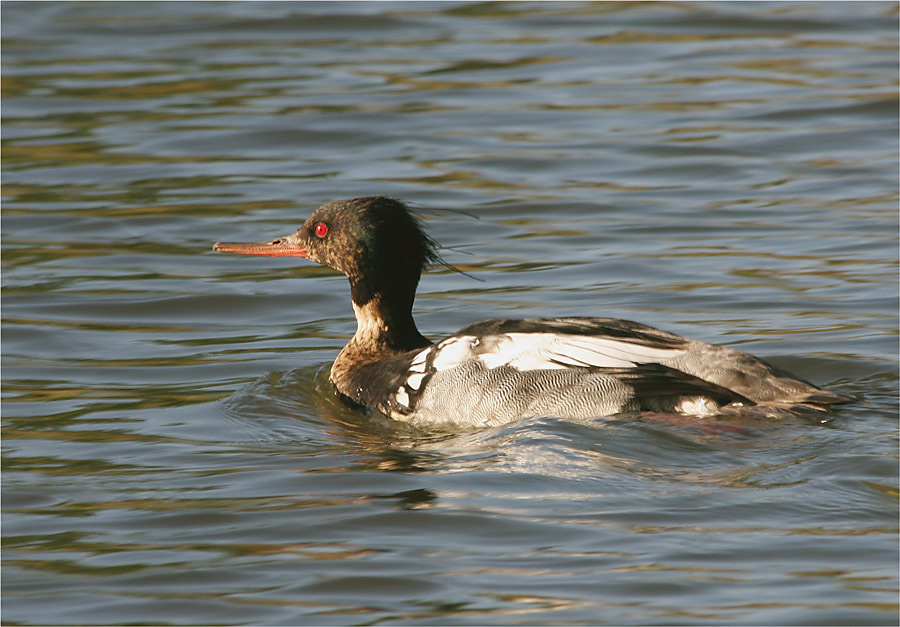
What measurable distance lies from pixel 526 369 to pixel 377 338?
1.41m

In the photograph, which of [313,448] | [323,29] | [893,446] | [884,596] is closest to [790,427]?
[893,446]

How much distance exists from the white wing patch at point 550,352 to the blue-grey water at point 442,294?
0.35m

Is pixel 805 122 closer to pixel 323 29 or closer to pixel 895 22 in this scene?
pixel 895 22

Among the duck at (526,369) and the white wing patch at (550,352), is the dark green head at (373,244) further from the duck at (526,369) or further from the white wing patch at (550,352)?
the white wing patch at (550,352)

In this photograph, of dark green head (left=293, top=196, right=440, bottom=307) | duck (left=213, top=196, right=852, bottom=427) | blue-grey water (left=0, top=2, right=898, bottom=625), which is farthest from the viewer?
dark green head (left=293, top=196, right=440, bottom=307)

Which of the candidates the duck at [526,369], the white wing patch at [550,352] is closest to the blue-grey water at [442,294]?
the duck at [526,369]

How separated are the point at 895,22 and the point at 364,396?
12069 millimetres

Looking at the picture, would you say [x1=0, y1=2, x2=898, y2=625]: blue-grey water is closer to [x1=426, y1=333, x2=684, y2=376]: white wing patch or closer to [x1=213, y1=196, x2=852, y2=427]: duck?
[x1=213, y1=196, x2=852, y2=427]: duck

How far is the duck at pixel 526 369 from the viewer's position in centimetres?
694

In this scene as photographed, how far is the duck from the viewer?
6.94 metres

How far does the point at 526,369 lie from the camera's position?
7230 millimetres

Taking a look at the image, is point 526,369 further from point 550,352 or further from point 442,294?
point 442,294

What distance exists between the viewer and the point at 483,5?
1864 centimetres

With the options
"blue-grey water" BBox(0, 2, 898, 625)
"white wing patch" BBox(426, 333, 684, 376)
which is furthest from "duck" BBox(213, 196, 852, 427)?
"blue-grey water" BBox(0, 2, 898, 625)
